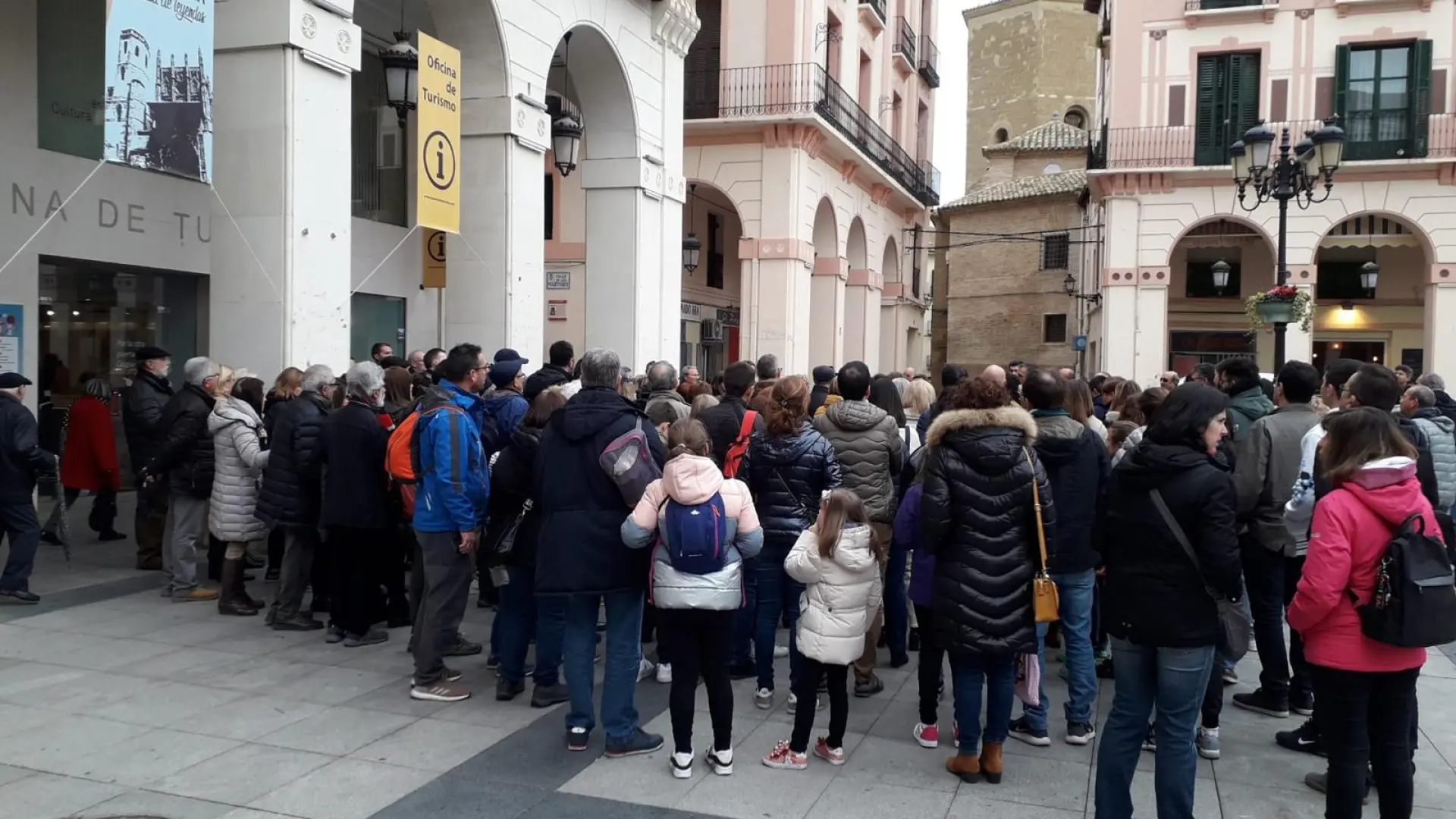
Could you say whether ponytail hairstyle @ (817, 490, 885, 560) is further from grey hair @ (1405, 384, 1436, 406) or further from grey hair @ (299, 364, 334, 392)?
grey hair @ (1405, 384, 1436, 406)

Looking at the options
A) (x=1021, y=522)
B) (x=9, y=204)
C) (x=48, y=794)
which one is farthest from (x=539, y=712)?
(x=9, y=204)

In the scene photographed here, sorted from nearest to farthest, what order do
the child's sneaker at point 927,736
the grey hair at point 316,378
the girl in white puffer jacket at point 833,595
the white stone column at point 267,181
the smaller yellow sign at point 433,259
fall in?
the girl in white puffer jacket at point 833,595, the child's sneaker at point 927,736, the grey hair at point 316,378, the white stone column at point 267,181, the smaller yellow sign at point 433,259

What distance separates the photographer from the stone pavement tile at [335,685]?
20.3 feet

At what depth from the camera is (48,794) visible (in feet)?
15.6

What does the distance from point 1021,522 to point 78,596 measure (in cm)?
730

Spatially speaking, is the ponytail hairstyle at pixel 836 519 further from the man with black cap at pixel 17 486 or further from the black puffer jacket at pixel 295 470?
the man with black cap at pixel 17 486

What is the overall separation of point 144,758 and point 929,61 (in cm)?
3377

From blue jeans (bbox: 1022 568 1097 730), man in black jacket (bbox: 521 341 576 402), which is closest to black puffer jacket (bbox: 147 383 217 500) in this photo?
man in black jacket (bbox: 521 341 576 402)

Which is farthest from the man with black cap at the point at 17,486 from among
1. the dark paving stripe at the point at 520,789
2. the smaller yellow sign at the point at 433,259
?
→ the smaller yellow sign at the point at 433,259

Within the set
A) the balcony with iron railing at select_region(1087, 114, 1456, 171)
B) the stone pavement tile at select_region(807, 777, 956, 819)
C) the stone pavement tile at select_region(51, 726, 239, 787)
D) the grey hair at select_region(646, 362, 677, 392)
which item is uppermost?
the balcony with iron railing at select_region(1087, 114, 1456, 171)

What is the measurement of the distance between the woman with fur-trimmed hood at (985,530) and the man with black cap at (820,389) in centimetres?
281

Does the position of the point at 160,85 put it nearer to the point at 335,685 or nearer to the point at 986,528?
the point at 335,685

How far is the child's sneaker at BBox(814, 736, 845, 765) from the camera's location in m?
5.32

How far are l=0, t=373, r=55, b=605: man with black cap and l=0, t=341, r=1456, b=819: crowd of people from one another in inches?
0.9
